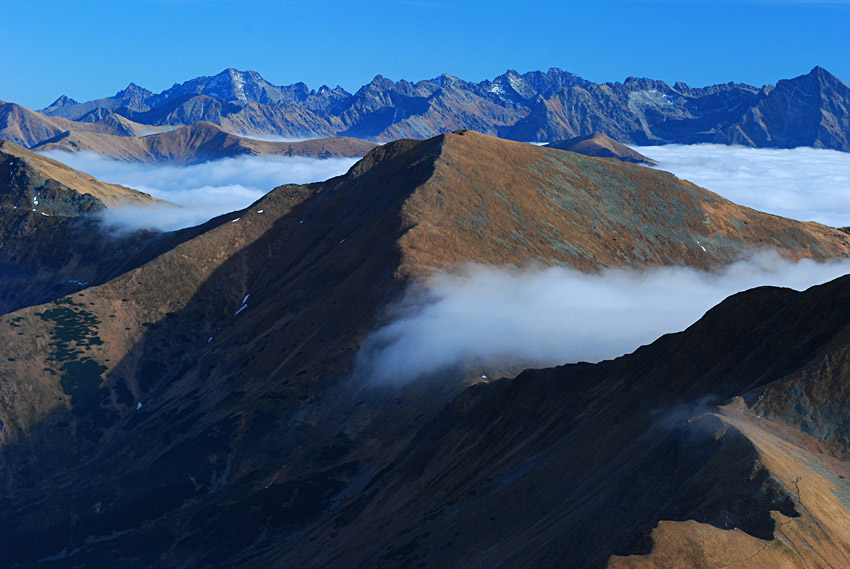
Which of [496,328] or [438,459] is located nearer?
[438,459]

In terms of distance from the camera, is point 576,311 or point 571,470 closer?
point 571,470

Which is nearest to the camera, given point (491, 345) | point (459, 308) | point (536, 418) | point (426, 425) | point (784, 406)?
point (784, 406)

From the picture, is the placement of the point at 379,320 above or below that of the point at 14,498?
above

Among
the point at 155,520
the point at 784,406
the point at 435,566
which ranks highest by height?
the point at 784,406

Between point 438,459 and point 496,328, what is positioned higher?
point 496,328

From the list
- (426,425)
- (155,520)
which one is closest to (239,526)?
(155,520)

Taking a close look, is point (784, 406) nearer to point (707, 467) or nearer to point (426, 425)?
point (707, 467)

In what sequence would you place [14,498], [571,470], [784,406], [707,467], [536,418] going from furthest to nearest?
[14,498] → [536,418] → [571,470] → [784,406] → [707,467]

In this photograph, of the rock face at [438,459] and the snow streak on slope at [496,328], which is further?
the snow streak on slope at [496,328]

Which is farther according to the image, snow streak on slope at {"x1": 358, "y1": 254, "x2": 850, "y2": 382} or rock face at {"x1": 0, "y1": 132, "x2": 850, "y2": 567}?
snow streak on slope at {"x1": 358, "y1": 254, "x2": 850, "y2": 382}
